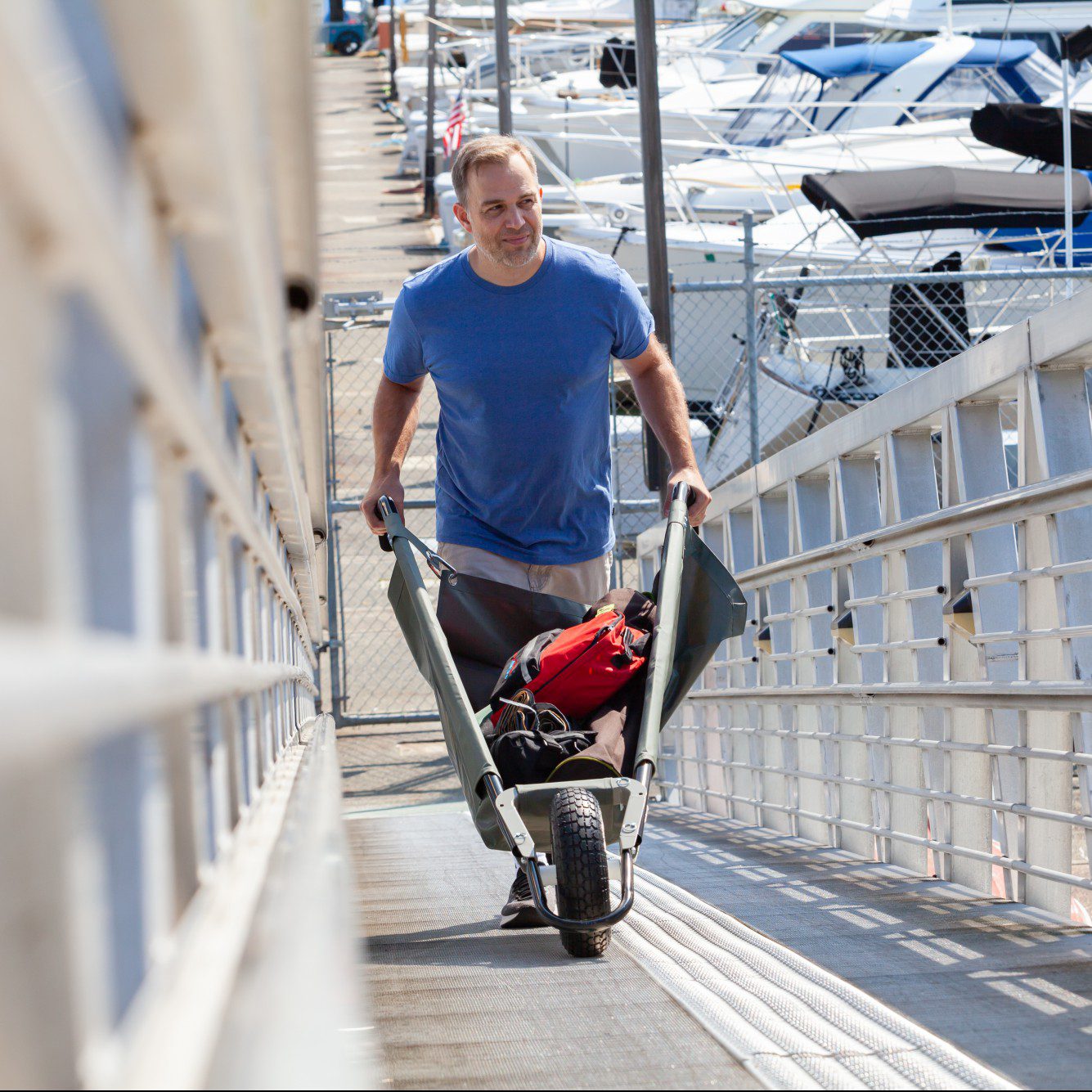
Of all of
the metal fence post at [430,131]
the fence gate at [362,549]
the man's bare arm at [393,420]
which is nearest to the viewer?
the man's bare arm at [393,420]

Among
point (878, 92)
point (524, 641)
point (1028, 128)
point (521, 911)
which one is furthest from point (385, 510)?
point (878, 92)

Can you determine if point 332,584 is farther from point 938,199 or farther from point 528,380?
point 528,380

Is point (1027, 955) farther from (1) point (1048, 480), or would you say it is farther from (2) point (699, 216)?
(2) point (699, 216)

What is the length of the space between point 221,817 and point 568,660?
2.21 meters

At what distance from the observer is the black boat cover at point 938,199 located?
12750 mm

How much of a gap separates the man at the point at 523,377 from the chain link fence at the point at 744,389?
4.25m

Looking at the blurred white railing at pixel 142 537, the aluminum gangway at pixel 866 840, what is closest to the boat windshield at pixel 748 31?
the aluminum gangway at pixel 866 840

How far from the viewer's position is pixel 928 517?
4410 millimetres

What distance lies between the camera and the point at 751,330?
8930 millimetres

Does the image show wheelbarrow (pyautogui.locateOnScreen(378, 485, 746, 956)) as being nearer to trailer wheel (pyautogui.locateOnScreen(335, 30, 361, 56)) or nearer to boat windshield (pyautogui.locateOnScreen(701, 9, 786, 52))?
boat windshield (pyautogui.locateOnScreen(701, 9, 786, 52))

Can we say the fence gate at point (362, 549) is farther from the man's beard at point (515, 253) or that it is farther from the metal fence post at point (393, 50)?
the metal fence post at point (393, 50)

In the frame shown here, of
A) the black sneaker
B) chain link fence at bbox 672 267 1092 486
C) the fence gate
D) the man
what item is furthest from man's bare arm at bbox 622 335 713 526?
chain link fence at bbox 672 267 1092 486

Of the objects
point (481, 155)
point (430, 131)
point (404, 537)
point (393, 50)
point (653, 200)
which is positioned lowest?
point (404, 537)

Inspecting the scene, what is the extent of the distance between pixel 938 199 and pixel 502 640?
401 inches
